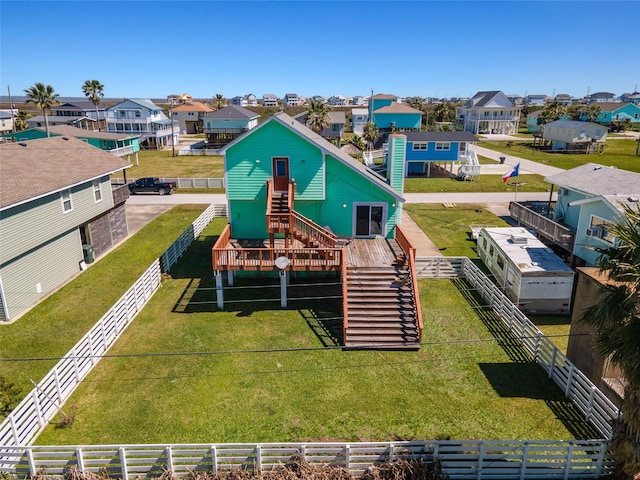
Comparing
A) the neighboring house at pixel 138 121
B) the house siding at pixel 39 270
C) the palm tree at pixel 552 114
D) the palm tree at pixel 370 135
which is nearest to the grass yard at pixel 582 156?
the palm tree at pixel 552 114

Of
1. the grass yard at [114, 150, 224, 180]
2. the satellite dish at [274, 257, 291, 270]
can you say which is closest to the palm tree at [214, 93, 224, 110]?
the grass yard at [114, 150, 224, 180]

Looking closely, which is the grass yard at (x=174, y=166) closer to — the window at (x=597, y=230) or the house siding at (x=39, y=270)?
the house siding at (x=39, y=270)

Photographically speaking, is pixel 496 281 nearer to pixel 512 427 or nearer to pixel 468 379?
pixel 468 379

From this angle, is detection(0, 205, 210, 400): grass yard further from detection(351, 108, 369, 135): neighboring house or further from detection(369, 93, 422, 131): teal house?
detection(351, 108, 369, 135): neighboring house

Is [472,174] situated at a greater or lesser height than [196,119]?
lesser

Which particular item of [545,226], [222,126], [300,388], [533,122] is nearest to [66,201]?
[300,388]

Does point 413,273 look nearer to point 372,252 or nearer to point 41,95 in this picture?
point 372,252

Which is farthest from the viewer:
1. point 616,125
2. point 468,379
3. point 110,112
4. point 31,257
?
point 616,125

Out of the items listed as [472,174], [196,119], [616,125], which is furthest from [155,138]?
[616,125]
